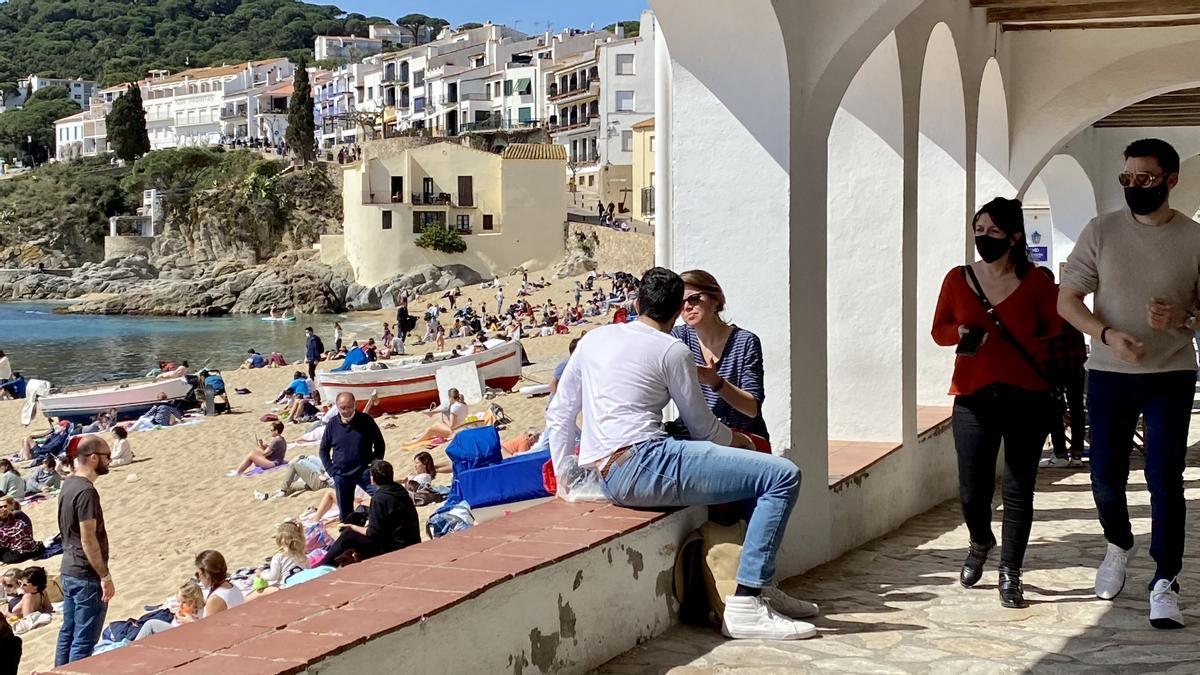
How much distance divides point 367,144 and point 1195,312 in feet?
230

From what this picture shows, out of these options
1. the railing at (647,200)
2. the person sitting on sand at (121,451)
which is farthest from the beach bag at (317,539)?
the railing at (647,200)

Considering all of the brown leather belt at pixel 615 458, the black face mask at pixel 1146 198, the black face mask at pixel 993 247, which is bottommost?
the brown leather belt at pixel 615 458

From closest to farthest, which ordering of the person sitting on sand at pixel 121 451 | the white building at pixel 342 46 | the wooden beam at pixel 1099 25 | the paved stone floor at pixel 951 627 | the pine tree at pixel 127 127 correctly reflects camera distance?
the paved stone floor at pixel 951 627 → the wooden beam at pixel 1099 25 → the person sitting on sand at pixel 121 451 → the pine tree at pixel 127 127 → the white building at pixel 342 46

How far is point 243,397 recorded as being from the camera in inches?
1077

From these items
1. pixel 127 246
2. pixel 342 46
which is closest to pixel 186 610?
pixel 127 246

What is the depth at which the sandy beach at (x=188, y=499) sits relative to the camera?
11859mm

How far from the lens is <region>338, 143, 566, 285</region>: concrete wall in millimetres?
62312

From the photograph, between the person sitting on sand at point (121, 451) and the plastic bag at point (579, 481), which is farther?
the person sitting on sand at point (121, 451)

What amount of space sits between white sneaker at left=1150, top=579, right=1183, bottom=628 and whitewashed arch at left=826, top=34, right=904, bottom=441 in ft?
8.46

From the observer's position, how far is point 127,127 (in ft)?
296

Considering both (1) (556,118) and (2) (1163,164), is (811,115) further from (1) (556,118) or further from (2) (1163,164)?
(1) (556,118)

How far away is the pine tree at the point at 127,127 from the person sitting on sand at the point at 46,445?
72.3 meters

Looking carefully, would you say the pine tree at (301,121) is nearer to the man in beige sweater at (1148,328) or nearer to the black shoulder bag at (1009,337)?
the black shoulder bag at (1009,337)

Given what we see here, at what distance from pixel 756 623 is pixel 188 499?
13041 millimetres
